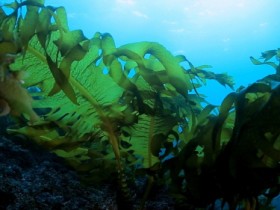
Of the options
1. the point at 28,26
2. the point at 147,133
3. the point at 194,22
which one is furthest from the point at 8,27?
the point at 194,22

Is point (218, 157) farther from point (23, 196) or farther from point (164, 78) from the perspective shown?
point (23, 196)

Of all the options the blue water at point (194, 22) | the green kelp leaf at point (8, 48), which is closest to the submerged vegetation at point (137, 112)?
the green kelp leaf at point (8, 48)

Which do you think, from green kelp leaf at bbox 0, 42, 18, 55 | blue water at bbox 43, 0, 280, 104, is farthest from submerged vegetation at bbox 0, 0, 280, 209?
blue water at bbox 43, 0, 280, 104

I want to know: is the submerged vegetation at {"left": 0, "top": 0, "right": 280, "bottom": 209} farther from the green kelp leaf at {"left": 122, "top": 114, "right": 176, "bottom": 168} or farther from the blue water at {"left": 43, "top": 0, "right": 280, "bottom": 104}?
the blue water at {"left": 43, "top": 0, "right": 280, "bottom": 104}

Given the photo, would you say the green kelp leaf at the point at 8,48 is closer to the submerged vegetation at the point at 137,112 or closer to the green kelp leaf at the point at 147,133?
the submerged vegetation at the point at 137,112

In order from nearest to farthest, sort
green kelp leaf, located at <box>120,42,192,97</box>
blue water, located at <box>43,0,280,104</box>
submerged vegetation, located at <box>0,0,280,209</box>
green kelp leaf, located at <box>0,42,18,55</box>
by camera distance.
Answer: green kelp leaf, located at <box>0,42,18,55</box> → submerged vegetation, located at <box>0,0,280,209</box> → green kelp leaf, located at <box>120,42,192,97</box> → blue water, located at <box>43,0,280,104</box>

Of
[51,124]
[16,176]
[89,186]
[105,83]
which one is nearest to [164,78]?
[105,83]

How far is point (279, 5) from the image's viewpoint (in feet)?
78.4

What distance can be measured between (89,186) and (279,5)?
88.4ft

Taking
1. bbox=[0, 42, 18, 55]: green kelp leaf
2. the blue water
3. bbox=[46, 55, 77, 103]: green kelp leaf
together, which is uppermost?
the blue water

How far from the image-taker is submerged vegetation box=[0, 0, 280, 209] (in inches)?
43.4

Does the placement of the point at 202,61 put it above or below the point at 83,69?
above

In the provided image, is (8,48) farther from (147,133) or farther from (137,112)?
(147,133)

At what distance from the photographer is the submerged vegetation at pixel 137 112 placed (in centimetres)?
110
